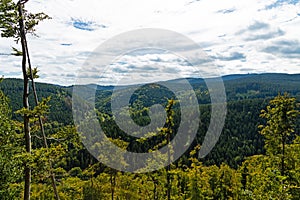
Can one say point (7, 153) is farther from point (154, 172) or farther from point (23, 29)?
point (154, 172)

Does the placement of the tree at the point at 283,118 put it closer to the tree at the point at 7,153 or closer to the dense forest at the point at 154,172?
the dense forest at the point at 154,172

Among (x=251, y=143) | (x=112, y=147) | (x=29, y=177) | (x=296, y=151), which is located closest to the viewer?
(x=29, y=177)

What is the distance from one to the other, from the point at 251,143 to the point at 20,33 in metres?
140

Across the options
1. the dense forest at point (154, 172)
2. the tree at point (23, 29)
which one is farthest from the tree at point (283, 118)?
the tree at point (23, 29)

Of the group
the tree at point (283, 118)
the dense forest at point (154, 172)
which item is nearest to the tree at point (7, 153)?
the dense forest at point (154, 172)

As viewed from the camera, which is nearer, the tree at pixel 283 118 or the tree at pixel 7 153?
the tree at pixel 7 153

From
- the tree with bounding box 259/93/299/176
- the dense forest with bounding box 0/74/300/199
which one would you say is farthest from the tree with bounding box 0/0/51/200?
the tree with bounding box 259/93/299/176

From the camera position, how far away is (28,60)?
11719mm

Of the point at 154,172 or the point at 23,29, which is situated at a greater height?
the point at 23,29

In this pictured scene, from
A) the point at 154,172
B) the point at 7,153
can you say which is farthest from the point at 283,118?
the point at 7,153

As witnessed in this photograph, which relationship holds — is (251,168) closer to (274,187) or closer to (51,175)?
(274,187)

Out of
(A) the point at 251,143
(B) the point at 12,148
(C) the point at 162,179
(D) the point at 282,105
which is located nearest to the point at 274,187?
→ (D) the point at 282,105

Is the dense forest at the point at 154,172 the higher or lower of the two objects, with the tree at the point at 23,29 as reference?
lower

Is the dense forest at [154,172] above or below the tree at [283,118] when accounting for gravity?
below
